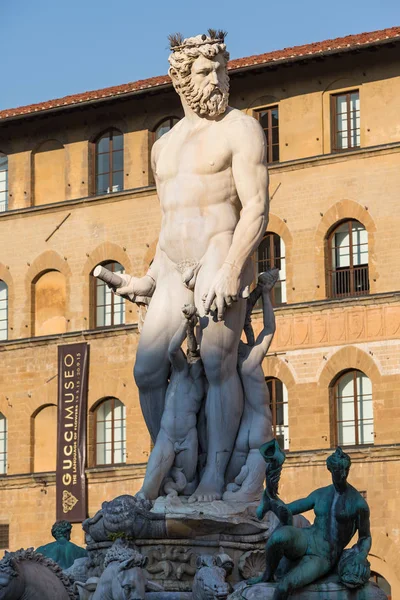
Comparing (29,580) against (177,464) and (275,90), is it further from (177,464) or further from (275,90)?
(275,90)

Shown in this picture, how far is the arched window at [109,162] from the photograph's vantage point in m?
48.5

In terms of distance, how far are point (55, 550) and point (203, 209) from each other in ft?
10.6

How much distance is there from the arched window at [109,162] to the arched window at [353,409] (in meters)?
8.94

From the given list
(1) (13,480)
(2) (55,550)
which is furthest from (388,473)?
(2) (55,550)

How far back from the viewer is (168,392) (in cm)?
1427

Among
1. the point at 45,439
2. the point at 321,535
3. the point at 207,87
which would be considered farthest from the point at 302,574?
the point at 45,439

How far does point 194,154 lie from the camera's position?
48.0 feet

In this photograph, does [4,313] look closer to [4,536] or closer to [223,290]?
[4,536]

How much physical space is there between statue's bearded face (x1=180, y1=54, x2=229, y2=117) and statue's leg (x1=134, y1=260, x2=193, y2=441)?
52.7 inches

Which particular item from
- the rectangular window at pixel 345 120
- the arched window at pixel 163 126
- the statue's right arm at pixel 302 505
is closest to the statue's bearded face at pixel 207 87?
the statue's right arm at pixel 302 505

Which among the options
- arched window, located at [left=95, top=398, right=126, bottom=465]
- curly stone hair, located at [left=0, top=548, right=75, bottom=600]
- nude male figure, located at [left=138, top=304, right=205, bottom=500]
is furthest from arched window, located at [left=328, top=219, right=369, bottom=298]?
curly stone hair, located at [left=0, top=548, right=75, bottom=600]

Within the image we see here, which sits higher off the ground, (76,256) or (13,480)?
(76,256)

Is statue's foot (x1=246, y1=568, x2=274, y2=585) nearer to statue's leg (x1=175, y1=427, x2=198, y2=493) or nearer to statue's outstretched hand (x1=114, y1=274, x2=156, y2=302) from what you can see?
statue's leg (x1=175, y1=427, x2=198, y2=493)

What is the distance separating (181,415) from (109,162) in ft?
115
